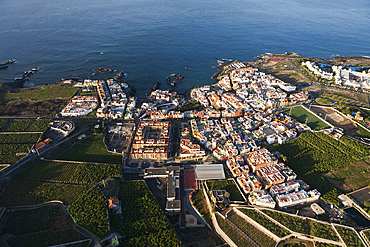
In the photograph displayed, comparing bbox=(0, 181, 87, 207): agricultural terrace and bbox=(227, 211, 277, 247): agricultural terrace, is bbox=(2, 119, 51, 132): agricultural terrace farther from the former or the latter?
bbox=(227, 211, 277, 247): agricultural terrace

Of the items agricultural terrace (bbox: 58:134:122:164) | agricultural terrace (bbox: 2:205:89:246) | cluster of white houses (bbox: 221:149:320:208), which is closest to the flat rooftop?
cluster of white houses (bbox: 221:149:320:208)

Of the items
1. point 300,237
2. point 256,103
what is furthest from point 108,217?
point 256,103

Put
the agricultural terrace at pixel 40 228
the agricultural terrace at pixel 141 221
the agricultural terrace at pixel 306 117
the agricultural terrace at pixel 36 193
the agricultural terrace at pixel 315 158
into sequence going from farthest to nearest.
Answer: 1. the agricultural terrace at pixel 306 117
2. the agricultural terrace at pixel 315 158
3. the agricultural terrace at pixel 36 193
4. the agricultural terrace at pixel 141 221
5. the agricultural terrace at pixel 40 228

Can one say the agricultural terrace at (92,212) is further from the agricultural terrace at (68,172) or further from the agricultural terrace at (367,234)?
the agricultural terrace at (367,234)

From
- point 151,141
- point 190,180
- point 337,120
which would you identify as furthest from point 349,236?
point 151,141

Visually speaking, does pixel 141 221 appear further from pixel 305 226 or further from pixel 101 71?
pixel 101 71

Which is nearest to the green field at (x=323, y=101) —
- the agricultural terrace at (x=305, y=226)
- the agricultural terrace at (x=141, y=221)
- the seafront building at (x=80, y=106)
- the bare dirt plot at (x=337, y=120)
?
the bare dirt plot at (x=337, y=120)
